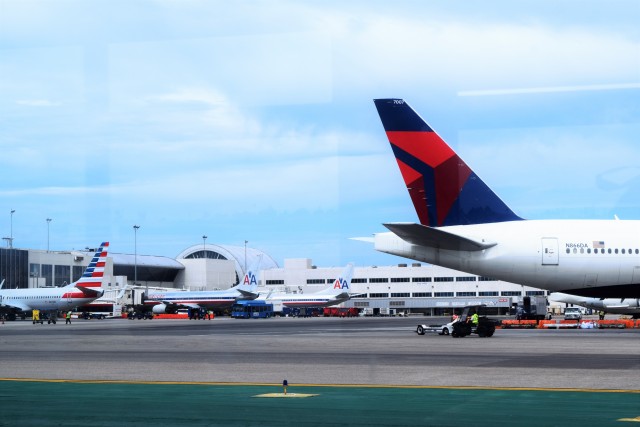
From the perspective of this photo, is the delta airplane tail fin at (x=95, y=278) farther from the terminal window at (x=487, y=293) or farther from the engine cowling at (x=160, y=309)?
the terminal window at (x=487, y=293)

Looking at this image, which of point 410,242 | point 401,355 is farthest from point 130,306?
point 401,355

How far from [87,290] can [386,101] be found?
2657 inches

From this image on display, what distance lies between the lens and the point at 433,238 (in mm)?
39250

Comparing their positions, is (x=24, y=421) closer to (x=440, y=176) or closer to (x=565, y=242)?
(x=440, y=176)

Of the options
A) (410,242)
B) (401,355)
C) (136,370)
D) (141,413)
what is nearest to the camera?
(141,413)

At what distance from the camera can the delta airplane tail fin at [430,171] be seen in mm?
40906

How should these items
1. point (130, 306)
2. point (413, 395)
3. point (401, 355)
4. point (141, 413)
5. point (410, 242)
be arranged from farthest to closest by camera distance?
point (130, 306)
point (410, 242)
point (401, 355)
point (413, 395)
point (141, 413)

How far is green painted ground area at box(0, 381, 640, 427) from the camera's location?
13406mm

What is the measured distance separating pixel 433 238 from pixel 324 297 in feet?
286

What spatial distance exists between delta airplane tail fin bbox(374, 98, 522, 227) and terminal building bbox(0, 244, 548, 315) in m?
75.6

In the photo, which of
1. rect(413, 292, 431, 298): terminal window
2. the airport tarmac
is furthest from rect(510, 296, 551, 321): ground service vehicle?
rect(413, 292, 431, 298): terminal window

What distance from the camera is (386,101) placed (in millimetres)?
41031

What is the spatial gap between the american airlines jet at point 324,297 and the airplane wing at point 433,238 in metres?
84.2

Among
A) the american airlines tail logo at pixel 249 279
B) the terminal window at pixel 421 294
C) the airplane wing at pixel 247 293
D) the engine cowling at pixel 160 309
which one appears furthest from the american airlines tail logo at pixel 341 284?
the terminal window at pixel 421 294
